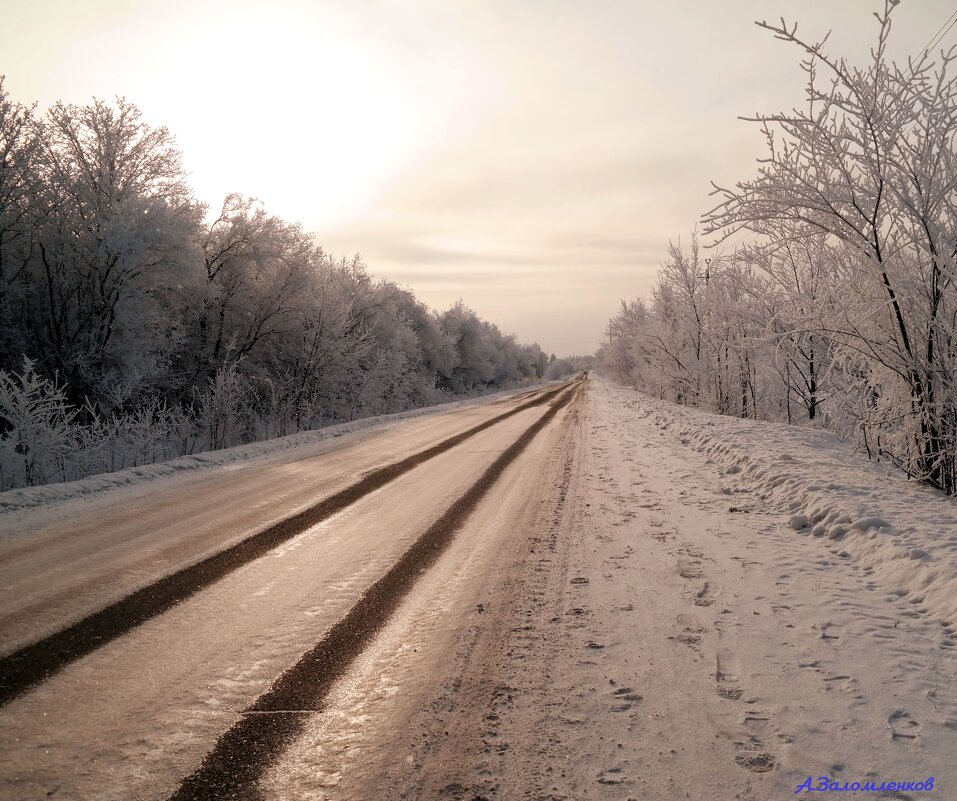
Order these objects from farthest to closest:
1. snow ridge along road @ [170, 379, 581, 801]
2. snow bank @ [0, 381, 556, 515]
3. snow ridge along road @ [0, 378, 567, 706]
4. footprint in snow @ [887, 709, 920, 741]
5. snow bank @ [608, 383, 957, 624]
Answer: snow bank @ [0, 381, 556, 515] → snow bank @ [608, 383, 957, 624] → snow ridge along road @ [0, 378, 567, 706] → footprint in snow @ [887, 709, 920, 741] → snow ridge along road @ [170, 379, 581, 801]

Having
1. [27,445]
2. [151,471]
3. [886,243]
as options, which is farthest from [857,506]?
[27,445]

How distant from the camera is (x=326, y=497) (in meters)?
7.49

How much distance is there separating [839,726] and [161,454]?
1307 centimetres

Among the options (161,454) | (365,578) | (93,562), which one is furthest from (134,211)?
(365,578)

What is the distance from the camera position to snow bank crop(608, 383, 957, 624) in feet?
13.8

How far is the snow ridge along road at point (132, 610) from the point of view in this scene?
3057mm

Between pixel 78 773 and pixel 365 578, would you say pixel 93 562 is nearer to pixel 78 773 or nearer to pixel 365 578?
pixel 365 578

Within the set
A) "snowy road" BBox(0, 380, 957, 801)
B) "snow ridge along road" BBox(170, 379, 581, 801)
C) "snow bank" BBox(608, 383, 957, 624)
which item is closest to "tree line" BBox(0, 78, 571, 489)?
"snowy road" BBox(0, 380, 957, 801)

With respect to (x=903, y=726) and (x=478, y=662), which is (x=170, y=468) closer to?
(x=478, y=662)

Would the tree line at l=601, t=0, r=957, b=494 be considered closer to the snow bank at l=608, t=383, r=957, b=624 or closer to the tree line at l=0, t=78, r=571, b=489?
the snow bank at l=608, t=383, r=957, b=624

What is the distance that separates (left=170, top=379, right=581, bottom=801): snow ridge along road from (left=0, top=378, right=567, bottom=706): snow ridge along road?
4.25 ft

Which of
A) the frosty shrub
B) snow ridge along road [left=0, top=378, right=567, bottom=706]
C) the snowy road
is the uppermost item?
the frosty shrub

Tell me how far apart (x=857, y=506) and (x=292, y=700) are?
579 cm

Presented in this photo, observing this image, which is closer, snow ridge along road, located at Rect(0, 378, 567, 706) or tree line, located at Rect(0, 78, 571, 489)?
snow ridge along road, located at Rect(0, 378, 567, 706)
